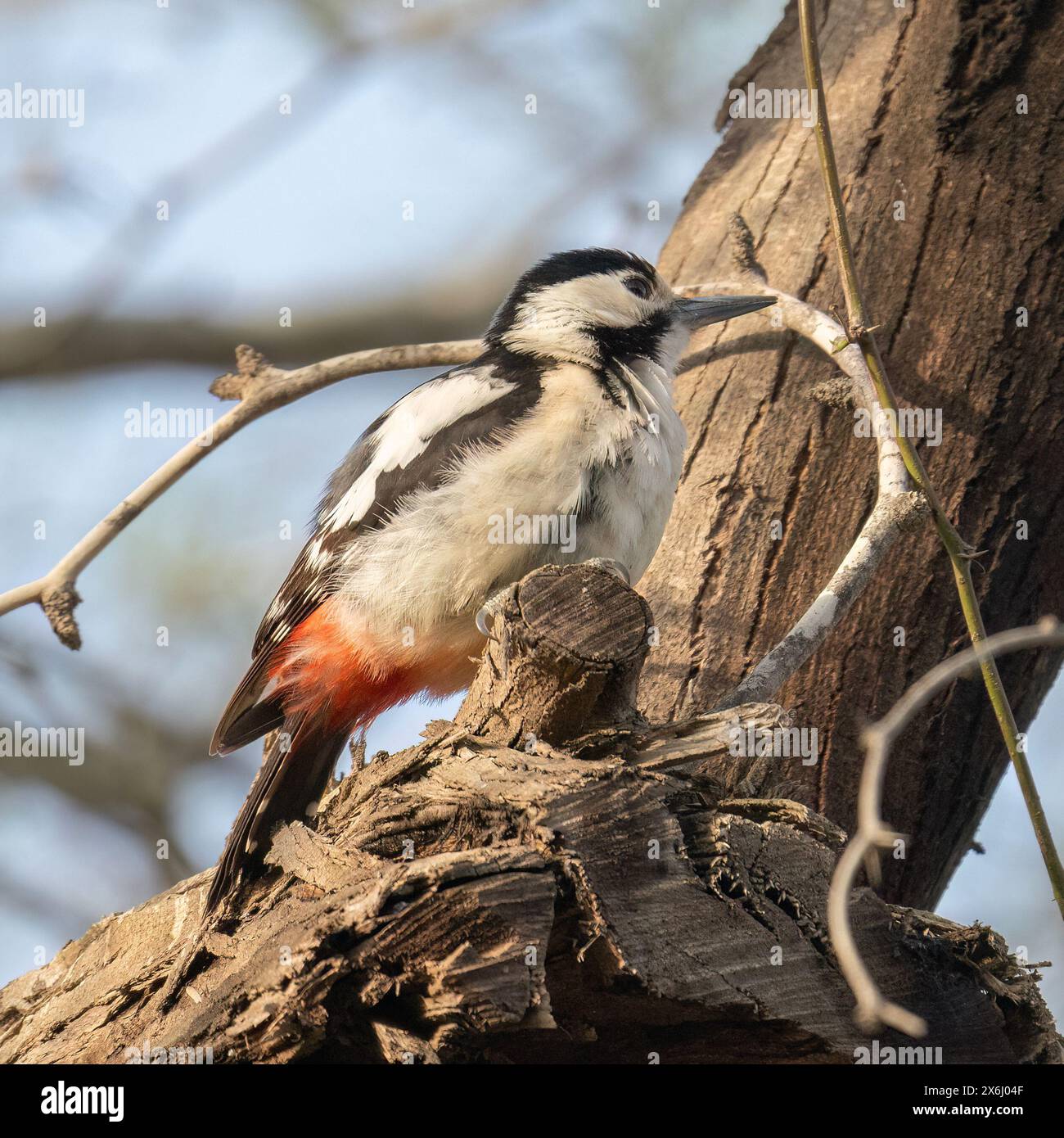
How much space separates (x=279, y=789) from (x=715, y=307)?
2.19m

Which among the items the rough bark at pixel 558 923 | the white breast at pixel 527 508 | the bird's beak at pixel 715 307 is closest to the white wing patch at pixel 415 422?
the white breast at pixel 527 508

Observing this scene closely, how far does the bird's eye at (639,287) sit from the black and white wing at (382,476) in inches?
25.9

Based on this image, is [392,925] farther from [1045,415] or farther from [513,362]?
[1045,415]

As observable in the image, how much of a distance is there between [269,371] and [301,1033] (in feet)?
9.09

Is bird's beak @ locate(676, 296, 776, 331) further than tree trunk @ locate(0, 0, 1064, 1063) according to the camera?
Yes

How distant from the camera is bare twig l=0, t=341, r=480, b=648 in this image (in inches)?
156

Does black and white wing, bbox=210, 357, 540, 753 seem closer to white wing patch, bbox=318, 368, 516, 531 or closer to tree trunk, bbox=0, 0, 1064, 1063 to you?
white wing patch, bbox=318, 368, 516, 531

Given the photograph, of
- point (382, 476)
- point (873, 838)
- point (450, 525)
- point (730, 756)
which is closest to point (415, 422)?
point (382, 476)

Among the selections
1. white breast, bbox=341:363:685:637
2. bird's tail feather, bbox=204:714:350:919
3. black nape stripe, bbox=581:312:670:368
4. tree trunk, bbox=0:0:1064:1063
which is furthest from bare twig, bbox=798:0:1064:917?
bird's tail feather, bbox=204:714:350:919

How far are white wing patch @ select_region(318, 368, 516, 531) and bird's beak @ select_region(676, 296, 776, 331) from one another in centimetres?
83

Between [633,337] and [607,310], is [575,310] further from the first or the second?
[633,337]
